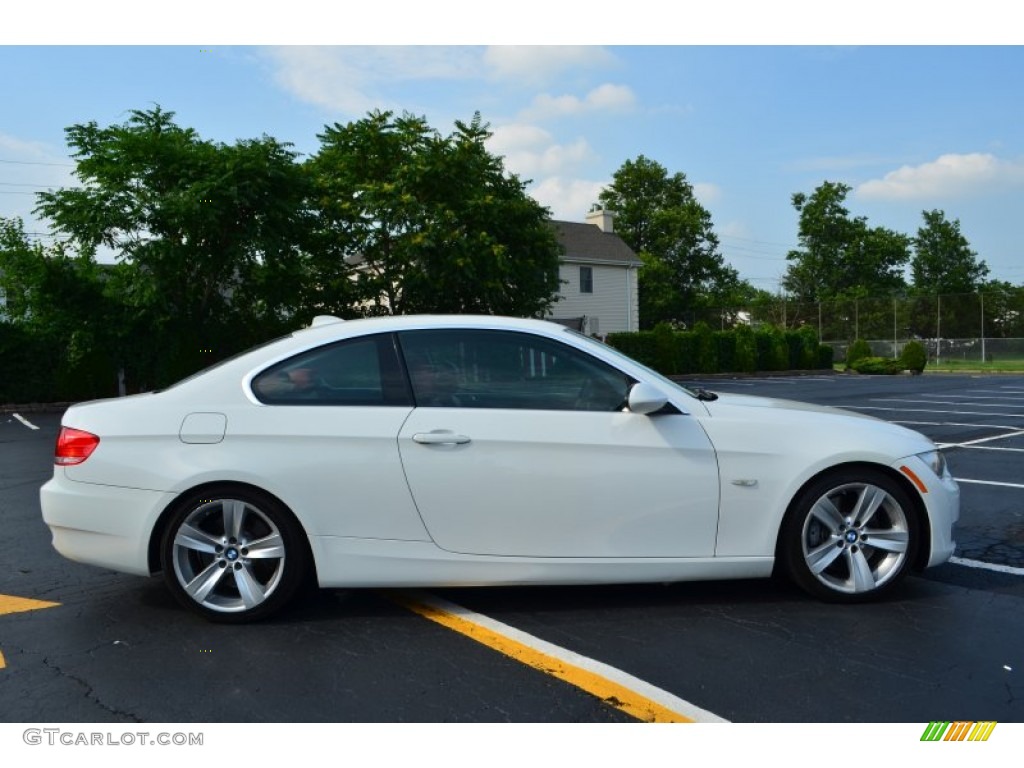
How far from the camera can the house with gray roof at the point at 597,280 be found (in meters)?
39.4

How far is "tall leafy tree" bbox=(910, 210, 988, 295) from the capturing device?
68.2 meters

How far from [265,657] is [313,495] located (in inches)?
29.5

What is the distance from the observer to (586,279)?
132 ft

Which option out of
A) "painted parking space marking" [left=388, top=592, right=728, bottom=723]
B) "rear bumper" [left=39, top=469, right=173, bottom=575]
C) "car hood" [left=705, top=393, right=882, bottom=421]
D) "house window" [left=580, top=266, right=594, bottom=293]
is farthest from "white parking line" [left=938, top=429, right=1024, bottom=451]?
"house window" [left=580, top=266, right=594, bottom=293]

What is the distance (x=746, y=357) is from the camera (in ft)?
119

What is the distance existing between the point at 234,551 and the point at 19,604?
4.49 feet

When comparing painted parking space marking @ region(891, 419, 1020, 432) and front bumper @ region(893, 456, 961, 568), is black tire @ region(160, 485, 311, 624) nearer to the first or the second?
front bumper @ region(893, 456, 961, 568)

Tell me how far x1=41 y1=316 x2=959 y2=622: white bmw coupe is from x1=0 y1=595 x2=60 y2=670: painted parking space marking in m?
0.49

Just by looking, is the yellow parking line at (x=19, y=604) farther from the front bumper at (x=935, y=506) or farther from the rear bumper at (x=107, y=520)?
the front bumper at (x=935, y=506)

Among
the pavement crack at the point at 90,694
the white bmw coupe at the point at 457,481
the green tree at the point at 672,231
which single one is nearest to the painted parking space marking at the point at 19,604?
the white bmw coupe at the point at 457,481

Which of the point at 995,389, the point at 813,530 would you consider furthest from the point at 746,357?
the point at 813,530

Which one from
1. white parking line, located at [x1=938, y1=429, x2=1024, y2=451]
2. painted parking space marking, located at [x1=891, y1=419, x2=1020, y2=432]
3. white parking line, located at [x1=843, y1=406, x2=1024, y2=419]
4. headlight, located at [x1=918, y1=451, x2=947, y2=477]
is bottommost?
white parking line, located at [x1=938, y1=429, x2=1024, y2=451]

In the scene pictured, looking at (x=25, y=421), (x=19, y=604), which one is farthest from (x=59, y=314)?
(x=19, y=604)
